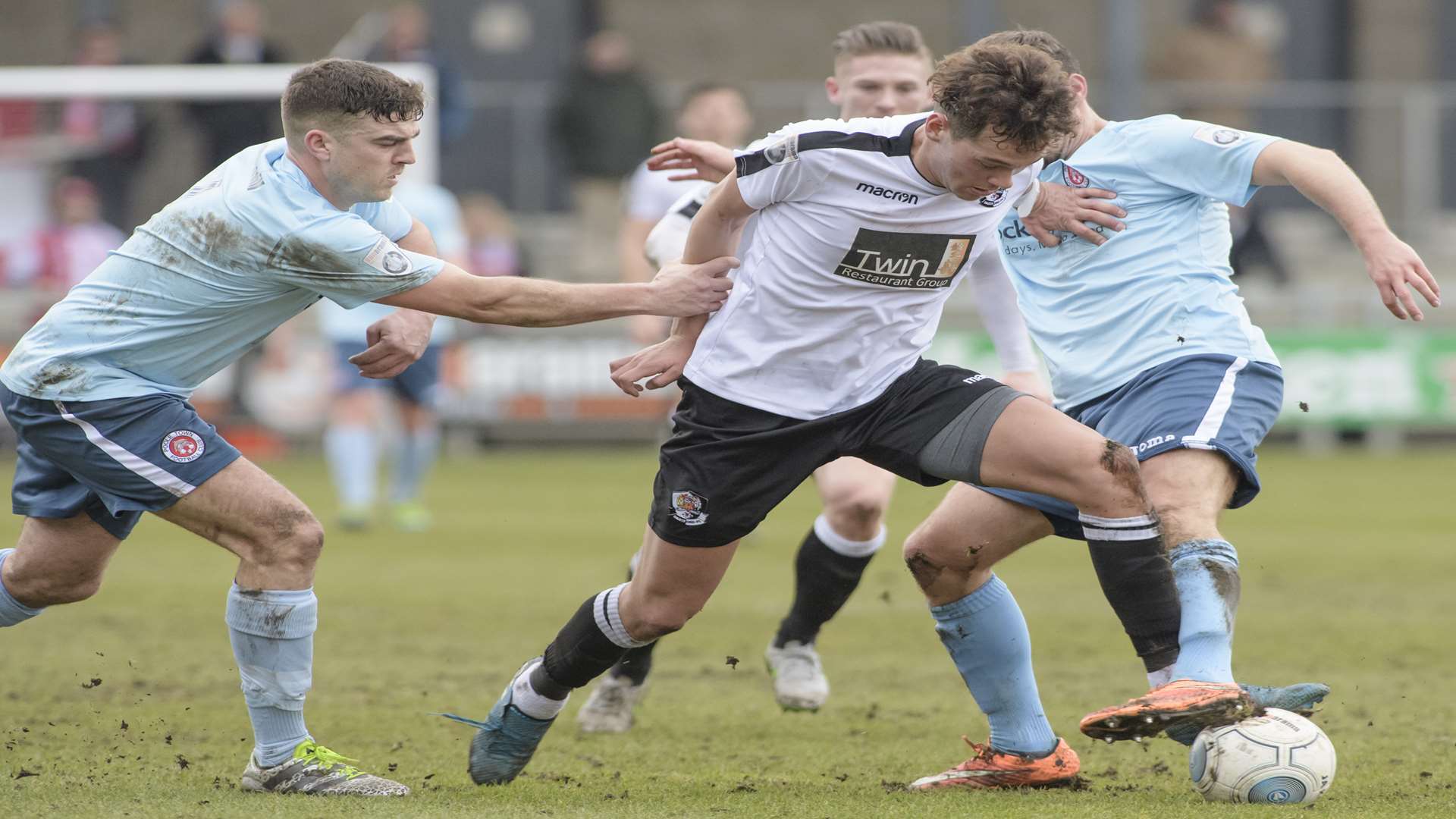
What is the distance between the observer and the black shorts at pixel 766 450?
484cm

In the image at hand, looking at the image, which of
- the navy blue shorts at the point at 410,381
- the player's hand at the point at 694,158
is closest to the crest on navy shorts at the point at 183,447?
the player's hand at the point at 694,158

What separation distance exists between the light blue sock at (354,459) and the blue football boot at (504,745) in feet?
22.3

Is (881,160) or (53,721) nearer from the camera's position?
(881,160)

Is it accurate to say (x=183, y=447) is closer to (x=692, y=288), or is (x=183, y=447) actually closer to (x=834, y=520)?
(x=692, y=288)

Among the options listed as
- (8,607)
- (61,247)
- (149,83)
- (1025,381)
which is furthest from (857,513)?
(149,83)

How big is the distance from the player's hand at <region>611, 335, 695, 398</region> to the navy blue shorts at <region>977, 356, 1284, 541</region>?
2.83 feet

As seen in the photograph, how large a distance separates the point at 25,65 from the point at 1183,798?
65.5 ft

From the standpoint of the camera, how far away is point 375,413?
39.1 ft

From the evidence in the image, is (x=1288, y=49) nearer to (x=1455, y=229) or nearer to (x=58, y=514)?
(x=1455, y=229)

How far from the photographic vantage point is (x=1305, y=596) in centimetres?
898

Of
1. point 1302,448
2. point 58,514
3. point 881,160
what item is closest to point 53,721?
point 58,514

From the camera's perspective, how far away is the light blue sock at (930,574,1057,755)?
499 centimetres

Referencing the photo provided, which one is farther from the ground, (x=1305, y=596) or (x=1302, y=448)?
(x=1305, y=596)

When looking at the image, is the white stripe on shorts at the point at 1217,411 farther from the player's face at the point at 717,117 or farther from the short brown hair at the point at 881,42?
the player's face at the point at 717,117
